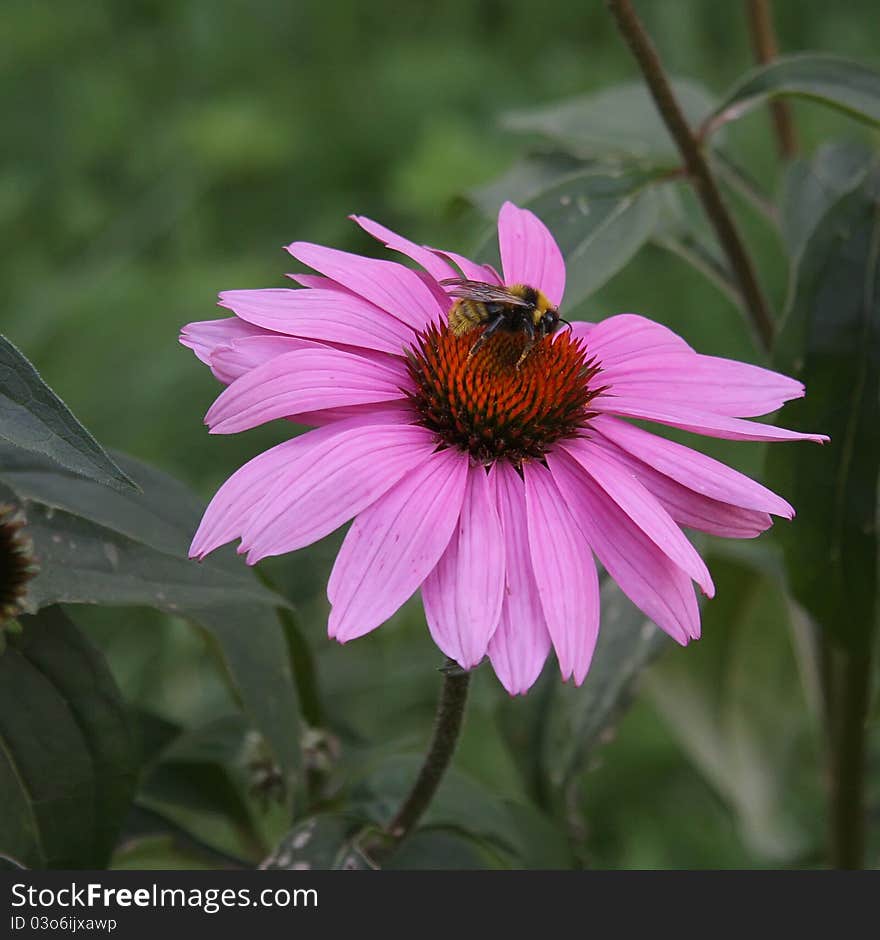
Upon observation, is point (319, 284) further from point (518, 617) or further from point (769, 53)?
point (769, 53)

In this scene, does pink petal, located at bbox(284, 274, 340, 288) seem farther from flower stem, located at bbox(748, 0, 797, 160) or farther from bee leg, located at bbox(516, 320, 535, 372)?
flower stem, located at bbox(748, 0, 797, 160)

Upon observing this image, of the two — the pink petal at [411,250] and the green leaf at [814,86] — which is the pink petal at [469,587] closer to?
the pink petal at [411,250]

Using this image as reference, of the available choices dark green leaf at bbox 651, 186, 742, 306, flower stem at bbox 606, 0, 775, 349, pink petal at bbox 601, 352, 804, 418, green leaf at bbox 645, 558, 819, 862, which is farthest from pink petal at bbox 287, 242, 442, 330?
green leaf at bbox 645, 558, 819, 862

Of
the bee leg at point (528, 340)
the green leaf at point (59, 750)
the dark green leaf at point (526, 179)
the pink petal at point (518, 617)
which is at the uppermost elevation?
the dark green leaf at point (526, 179)

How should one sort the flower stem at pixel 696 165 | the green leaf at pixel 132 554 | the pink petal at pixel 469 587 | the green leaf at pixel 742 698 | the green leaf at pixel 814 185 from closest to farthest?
the pink petal at pixel 469 587 → the green leaf at pixel 132 554 → the flower stem at pixel 696 165 → the green leaf at pixel 814 185 → the green leaf at pixel 742 698

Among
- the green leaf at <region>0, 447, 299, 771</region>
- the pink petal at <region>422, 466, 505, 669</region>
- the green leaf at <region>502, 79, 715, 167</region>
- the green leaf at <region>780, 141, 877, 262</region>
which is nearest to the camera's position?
the pink petal at <region>422, 466, 505, 669</region>

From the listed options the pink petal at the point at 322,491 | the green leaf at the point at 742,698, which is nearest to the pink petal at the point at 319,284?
the pink petal at the point at 322,491
